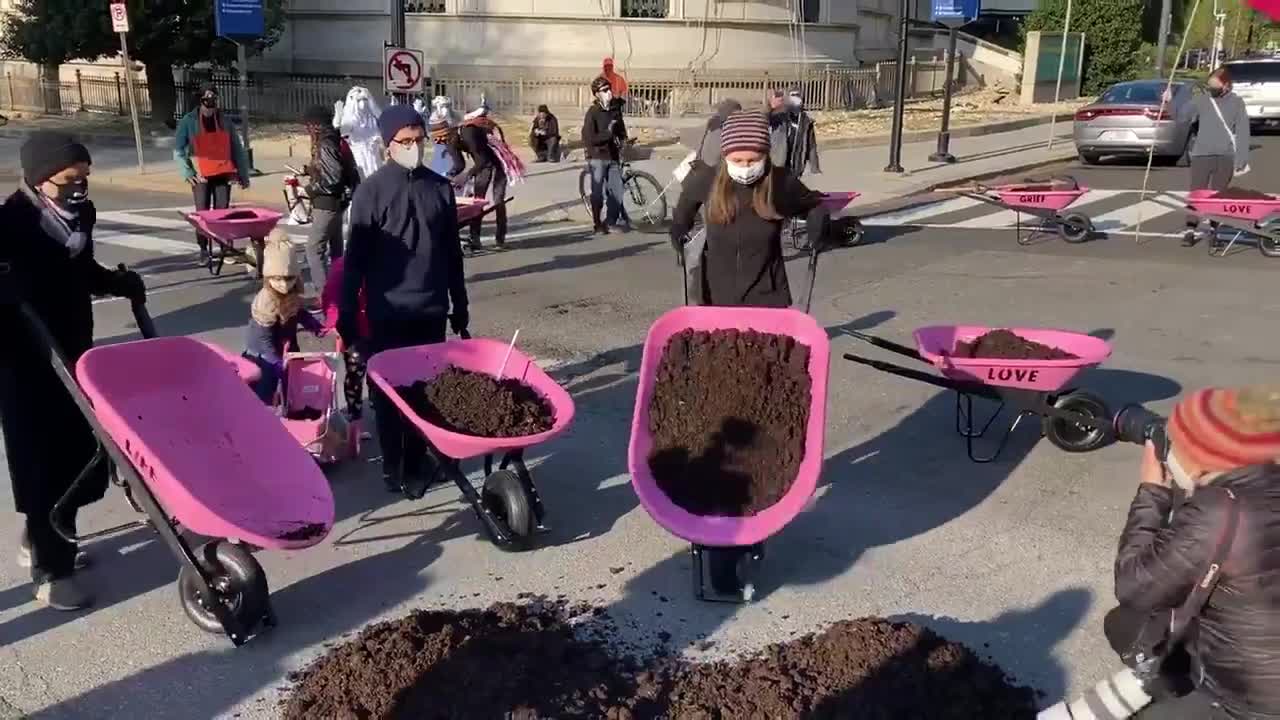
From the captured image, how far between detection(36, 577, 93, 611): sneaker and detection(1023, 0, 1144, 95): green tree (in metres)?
38.1

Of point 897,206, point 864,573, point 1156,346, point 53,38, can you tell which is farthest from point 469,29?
point 864,573

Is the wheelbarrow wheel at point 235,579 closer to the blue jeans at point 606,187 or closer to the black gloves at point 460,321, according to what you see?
the black gloves at point 460,321

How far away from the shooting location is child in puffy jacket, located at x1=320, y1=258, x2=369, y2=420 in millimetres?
6098

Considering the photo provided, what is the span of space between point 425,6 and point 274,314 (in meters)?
26.0

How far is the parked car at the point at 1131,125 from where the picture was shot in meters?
21.3

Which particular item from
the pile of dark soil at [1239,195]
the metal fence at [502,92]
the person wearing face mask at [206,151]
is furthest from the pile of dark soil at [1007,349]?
the metal fence at [502,92]

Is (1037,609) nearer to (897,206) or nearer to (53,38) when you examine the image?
(897,206)

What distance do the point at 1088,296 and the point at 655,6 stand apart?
21.4 metres

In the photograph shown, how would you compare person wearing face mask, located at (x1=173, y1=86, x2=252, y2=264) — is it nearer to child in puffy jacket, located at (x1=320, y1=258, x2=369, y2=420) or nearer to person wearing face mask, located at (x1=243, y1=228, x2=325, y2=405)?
child in puffy jacket, located at (x1=320, y1=258, x2=369, y2=420)

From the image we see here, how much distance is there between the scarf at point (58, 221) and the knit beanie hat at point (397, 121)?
1.56 m

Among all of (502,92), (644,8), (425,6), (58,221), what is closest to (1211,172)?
(58,221)

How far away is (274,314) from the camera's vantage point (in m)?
6.08

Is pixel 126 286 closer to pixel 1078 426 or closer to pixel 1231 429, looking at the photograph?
pixel 1231 429

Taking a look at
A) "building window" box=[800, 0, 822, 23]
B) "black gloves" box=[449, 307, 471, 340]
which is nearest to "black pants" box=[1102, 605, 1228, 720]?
"black gloves" box=[449, 307, 471, 340]
